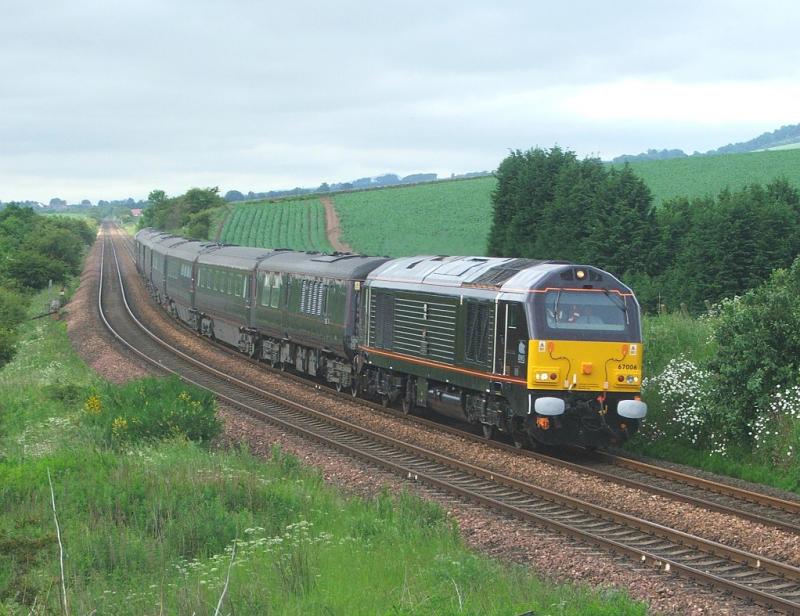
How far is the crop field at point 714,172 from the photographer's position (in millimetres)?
86562

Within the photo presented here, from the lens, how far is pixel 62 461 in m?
15.8

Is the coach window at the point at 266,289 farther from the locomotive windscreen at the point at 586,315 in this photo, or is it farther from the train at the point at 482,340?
the locomotive windscreen at the point at 586,315

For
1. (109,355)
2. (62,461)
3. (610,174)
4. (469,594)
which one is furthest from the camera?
(610,174)

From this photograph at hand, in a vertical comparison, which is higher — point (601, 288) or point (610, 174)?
point (610, 174)

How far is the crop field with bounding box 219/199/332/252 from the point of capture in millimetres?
91938

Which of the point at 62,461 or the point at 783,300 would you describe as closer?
the point at 62,461

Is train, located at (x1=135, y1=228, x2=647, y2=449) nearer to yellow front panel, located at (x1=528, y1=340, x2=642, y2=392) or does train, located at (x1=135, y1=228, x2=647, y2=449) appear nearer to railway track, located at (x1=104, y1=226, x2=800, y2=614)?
yellow front panel, located at (x1=528, y1=340, x2=642, y2=392)

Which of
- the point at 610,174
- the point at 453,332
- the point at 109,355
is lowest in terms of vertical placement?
the point at 109,355

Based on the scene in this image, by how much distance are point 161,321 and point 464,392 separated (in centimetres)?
3211

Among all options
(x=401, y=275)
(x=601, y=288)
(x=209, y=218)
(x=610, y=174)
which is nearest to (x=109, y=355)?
(x=401, y=275)

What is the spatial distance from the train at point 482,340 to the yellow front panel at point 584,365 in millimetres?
17

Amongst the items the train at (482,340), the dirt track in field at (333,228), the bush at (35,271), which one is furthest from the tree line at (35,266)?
the train at (482,340)

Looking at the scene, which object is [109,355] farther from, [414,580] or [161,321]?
[414,580]

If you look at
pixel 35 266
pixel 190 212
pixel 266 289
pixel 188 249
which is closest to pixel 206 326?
pixel 188 249
